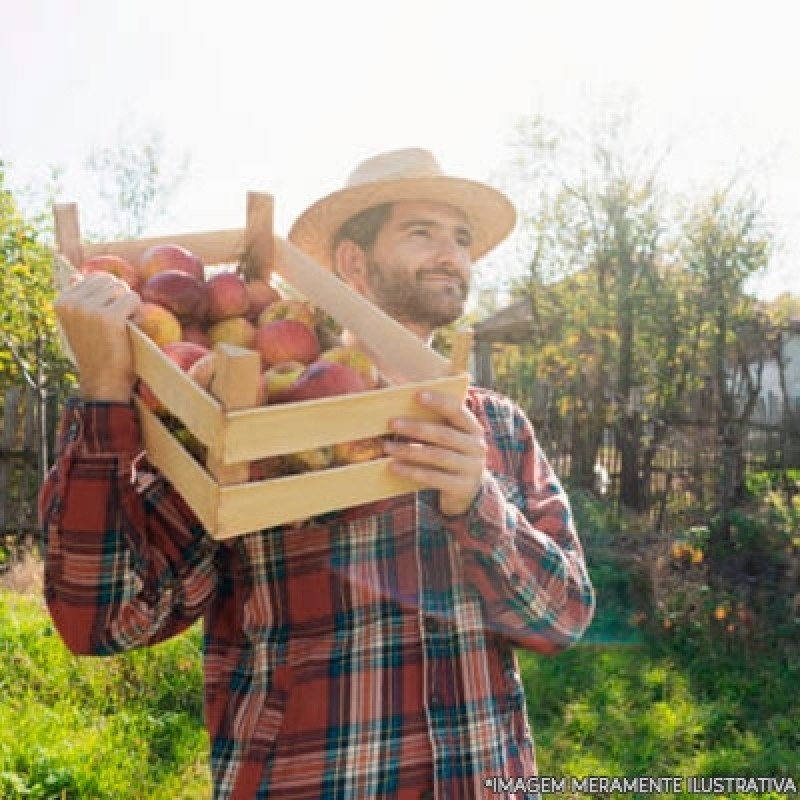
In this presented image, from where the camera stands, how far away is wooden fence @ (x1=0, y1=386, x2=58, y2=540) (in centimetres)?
682

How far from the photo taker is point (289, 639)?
4.77 ft

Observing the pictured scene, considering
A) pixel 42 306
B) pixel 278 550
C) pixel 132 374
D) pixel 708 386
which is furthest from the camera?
pixel 708 386

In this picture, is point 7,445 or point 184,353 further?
point 7,445

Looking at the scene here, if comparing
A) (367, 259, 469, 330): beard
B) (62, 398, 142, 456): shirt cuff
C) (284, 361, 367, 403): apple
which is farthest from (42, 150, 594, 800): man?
(367, 259, 469, 330): beard

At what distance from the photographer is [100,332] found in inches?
46.7

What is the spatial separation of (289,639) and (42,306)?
6.42 metres

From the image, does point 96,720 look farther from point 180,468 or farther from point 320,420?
point 320,420

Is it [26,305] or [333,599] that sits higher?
[26,305]

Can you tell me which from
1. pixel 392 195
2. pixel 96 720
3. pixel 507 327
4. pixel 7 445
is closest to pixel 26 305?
pixel 7 445

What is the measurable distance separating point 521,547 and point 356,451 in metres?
0.47

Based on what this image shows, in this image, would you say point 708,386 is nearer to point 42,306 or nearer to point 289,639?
point 42,306

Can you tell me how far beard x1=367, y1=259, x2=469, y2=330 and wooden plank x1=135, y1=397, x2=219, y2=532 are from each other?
2.18 ft

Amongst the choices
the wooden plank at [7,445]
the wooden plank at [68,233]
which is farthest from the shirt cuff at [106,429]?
the wooden plank at [7,445]

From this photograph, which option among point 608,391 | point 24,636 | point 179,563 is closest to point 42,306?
point 24,636
